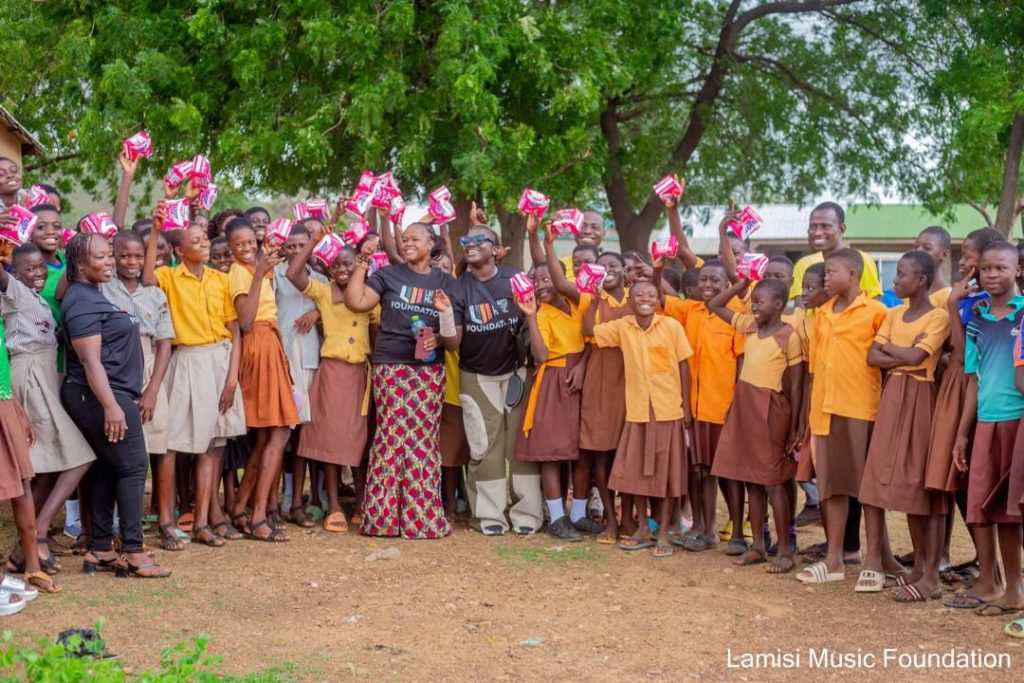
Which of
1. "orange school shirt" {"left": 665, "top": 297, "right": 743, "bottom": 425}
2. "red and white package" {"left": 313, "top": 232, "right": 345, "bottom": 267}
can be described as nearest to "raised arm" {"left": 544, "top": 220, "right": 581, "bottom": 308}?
"orange school shirt" {"left": 665, "top": 297, "right": 743, "bottom": 425}

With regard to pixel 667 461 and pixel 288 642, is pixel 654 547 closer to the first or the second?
pixel 667 461

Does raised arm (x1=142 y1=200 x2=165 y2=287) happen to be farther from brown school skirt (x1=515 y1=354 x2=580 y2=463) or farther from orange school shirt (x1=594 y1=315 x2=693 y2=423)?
orange school shirt (x1=594 y1=315 x2=693 y2=423)

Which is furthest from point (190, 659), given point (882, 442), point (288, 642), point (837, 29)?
point (837, 29)

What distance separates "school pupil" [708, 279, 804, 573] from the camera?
6.64m

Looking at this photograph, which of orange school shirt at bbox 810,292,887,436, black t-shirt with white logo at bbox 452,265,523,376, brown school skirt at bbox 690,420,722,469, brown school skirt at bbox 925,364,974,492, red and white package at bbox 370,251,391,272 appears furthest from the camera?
red and white package at bbox 370,251,391,272

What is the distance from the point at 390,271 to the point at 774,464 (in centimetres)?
259

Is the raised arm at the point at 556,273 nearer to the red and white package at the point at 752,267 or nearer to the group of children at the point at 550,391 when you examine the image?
the group of children at the point at 550,391

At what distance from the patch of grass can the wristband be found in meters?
1.35

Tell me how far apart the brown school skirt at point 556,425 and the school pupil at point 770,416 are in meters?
1.01

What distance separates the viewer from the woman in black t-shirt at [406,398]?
23.7 ft

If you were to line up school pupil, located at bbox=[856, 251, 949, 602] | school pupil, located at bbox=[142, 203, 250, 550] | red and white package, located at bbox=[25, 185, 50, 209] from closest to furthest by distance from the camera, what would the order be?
school pupil, located at bbox=[856, 251, 949, 602] → red and white package, located at bbox=[25, 185, 50, 209] → school pupil, located at bbox=[142, 203, 250, 550]

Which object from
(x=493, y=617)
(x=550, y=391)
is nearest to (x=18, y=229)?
(x=493, y=617)

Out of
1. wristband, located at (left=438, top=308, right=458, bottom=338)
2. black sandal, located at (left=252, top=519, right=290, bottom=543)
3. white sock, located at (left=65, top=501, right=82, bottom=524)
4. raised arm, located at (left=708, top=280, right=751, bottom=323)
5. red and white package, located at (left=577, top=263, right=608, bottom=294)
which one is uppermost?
red and white package, located at (left=577, top=263, right=608, bottom=294)

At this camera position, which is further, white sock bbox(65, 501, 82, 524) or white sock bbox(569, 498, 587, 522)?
white sock bbox(569, 498, 587, 522)
